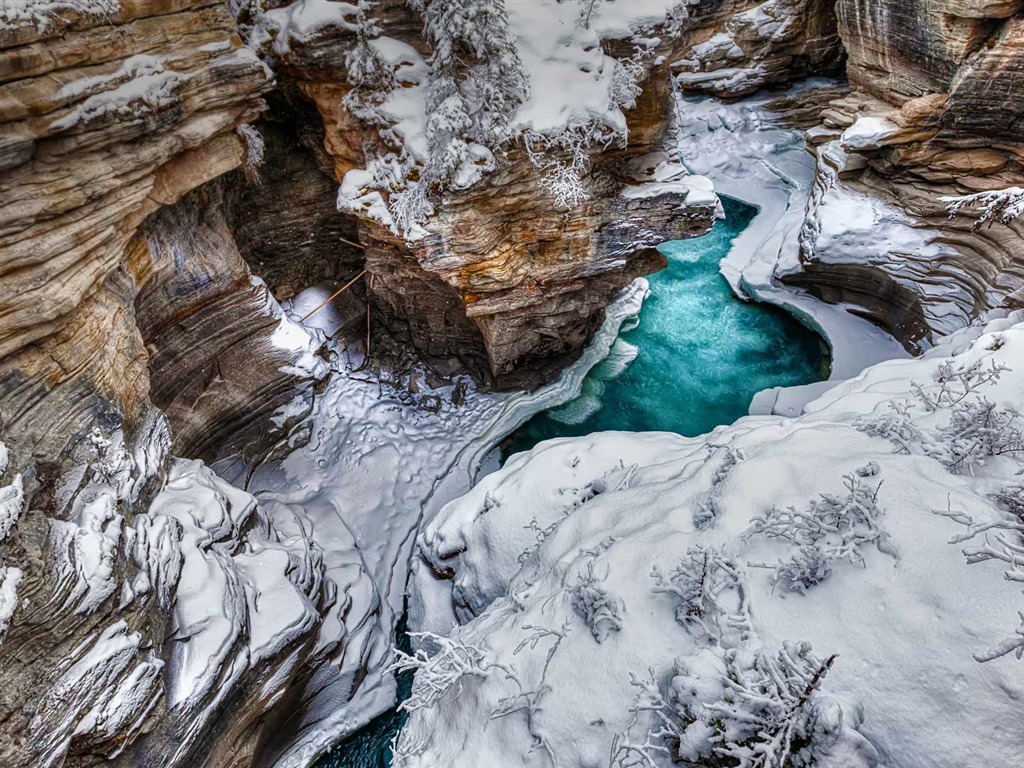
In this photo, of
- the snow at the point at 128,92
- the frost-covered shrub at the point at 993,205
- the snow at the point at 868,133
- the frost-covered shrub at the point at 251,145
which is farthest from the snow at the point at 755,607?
the frost-covered shrub at the point at 251,145

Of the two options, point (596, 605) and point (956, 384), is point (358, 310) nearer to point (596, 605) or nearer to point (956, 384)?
point (596, 605)

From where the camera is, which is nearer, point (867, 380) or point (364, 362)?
point (867, 380)

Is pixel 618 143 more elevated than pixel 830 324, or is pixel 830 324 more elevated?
pixel 618 143

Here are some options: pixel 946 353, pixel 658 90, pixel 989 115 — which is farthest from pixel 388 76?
pixel 989 115

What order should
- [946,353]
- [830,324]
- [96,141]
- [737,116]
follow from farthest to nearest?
[737,116]
[830,324]
[946,353]
[96,141]

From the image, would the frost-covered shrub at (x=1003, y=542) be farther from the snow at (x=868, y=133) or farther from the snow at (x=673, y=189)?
the snow at (x=868, y=133)

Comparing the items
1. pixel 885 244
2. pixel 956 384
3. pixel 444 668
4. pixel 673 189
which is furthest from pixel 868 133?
pixel 444 668

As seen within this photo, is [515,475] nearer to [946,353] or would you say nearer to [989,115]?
[946,353]
